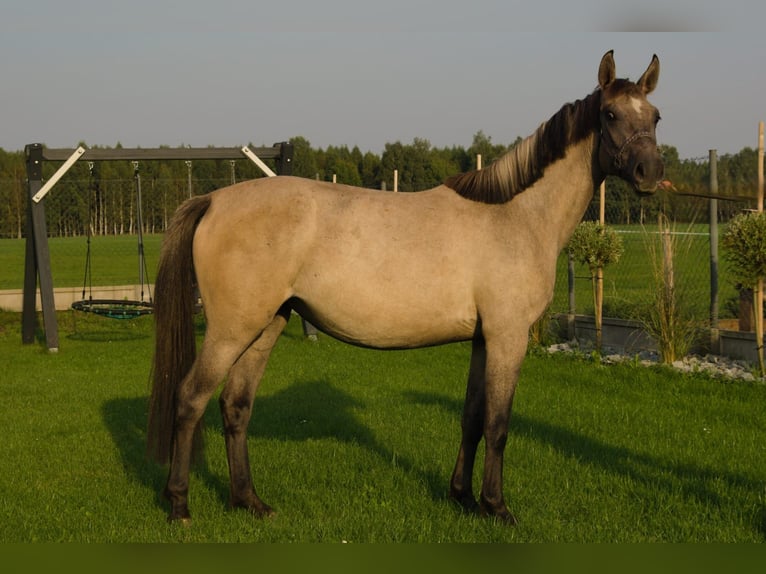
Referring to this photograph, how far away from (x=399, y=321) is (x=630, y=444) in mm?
2809

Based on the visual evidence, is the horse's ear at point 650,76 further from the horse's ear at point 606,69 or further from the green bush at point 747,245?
the green bush at point 747,245

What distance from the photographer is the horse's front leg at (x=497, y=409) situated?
441cm

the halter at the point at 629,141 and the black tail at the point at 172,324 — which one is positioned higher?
the halter at the point at 629,141

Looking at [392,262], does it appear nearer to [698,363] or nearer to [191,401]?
[191,401]

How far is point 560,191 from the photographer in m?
4.66

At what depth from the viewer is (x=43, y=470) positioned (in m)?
5.53

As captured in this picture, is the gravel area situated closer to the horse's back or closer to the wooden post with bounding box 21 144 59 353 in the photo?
the horse's back

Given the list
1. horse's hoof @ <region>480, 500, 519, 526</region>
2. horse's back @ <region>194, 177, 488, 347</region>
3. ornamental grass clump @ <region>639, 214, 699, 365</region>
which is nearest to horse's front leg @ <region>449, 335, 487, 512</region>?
horse's hoof @ <region>480, 500, 519, 526</region>

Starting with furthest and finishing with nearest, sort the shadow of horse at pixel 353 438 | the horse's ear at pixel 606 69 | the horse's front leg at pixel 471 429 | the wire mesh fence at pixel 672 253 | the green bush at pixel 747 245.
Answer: the wire mesh fence at pixel 672 253 < the green bush at pixel 747 245 < the shadow of horse at pixel 353 438 < the horse's front leg at pixel 471 429 < the horse's ear at pixel 606 69

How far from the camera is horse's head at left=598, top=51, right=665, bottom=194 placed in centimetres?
416

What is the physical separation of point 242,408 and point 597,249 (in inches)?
278

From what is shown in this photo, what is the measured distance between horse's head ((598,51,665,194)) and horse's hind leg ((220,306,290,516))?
215 centimetres

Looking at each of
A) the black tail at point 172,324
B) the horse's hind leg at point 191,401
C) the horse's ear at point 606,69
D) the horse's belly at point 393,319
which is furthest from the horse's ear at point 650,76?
the horse's hind leg at point 191,401

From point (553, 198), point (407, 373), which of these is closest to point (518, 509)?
point (553, 198)
